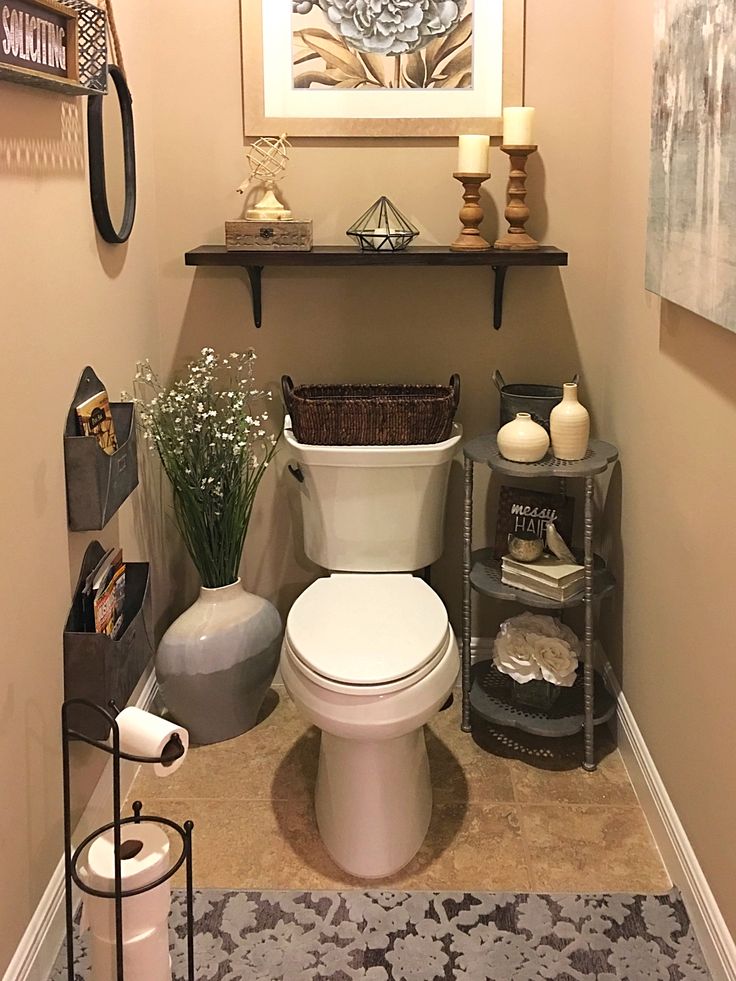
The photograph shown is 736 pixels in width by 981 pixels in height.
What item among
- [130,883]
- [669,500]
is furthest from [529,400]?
[130,883]

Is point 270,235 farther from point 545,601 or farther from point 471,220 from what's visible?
point 545,601

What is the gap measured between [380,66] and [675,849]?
199cm

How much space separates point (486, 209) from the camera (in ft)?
8.73

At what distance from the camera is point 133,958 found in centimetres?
152

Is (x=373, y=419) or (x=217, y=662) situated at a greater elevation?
(x=373, y=419)

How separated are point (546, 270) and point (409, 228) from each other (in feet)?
1.28

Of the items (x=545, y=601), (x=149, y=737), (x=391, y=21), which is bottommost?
(x=545, y=601)

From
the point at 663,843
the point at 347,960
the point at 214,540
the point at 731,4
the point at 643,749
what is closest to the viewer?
the point at 731,4

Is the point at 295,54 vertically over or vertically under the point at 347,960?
over

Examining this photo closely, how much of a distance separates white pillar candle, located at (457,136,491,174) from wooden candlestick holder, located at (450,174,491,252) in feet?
0.10

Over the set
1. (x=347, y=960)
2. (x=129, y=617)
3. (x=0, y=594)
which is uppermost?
(x=0, y=594)

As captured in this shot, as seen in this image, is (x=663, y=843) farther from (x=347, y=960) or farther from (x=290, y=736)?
(x=290, y=736)

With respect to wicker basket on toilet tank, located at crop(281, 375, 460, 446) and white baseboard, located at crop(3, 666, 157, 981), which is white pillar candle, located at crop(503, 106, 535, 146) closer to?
wicker basket on toilet tank, located at crop(281, 375, 460, 446)

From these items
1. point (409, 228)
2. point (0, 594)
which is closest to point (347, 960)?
A: point (0, 594)
